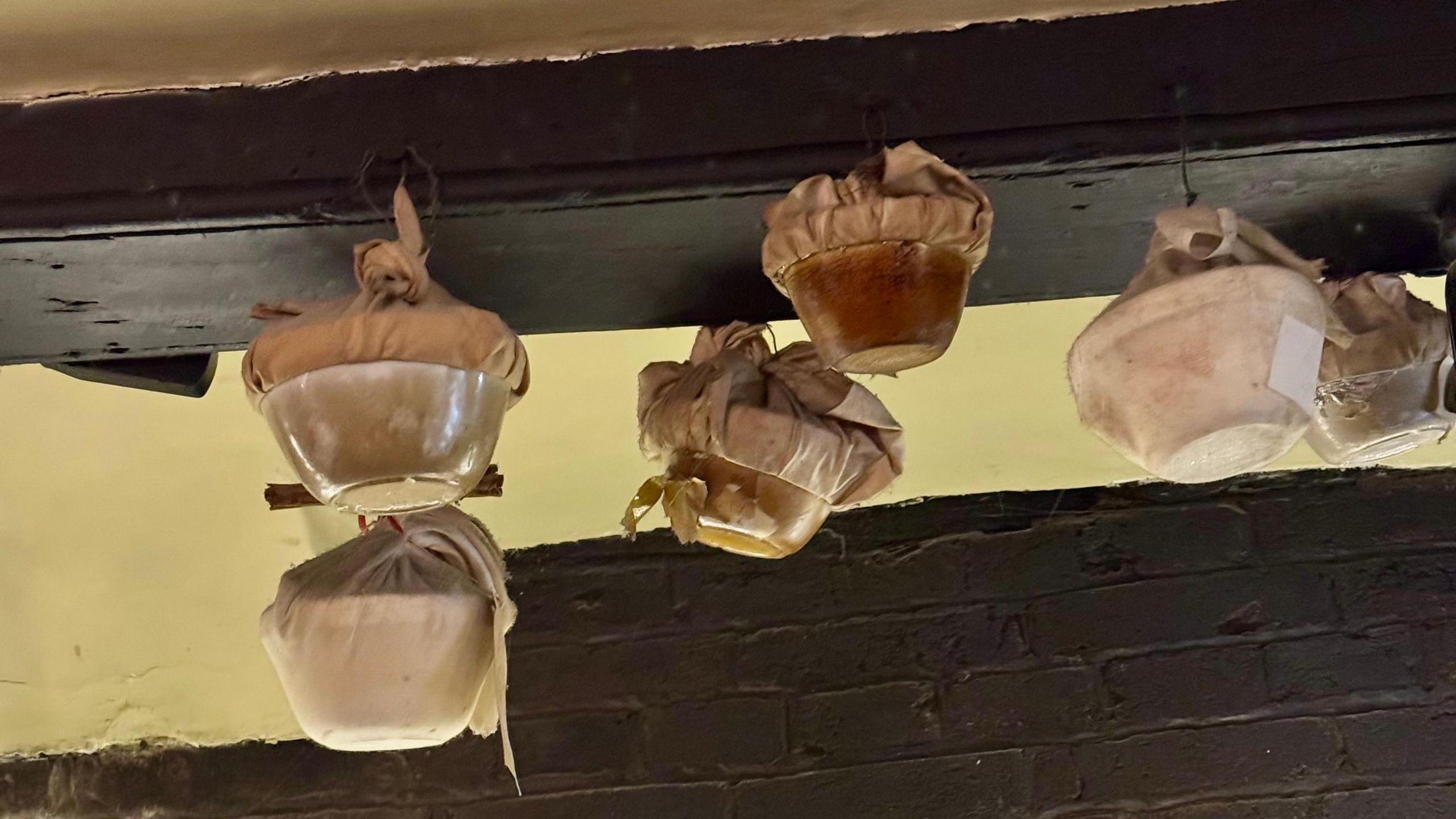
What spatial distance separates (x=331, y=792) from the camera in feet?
4.20

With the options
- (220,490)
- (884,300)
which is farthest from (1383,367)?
(220,490)

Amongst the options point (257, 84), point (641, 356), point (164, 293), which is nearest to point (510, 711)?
point (641, 356)

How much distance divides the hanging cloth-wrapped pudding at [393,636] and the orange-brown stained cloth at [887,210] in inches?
11.9

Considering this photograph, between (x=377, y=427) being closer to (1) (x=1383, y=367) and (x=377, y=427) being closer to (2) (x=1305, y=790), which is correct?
(1) (x=1383, y=367)

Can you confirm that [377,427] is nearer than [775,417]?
Yes

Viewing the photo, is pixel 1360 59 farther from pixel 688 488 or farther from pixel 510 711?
pixel 510 711

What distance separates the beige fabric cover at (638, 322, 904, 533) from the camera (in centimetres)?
69

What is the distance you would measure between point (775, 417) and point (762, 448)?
21mm

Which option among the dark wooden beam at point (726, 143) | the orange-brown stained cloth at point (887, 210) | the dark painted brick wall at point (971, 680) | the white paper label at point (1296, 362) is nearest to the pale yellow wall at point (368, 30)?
the dark wooden beam at point (726, 143)

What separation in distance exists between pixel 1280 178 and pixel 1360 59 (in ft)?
0.27

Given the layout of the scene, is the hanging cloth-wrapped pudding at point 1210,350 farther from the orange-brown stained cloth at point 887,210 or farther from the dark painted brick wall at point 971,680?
the dark painted brick wall at point 971,680

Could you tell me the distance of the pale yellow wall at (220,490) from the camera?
125 cm

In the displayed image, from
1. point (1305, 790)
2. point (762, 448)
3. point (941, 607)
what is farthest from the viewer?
point (941, 607)

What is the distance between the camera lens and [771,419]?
2.26 ft
